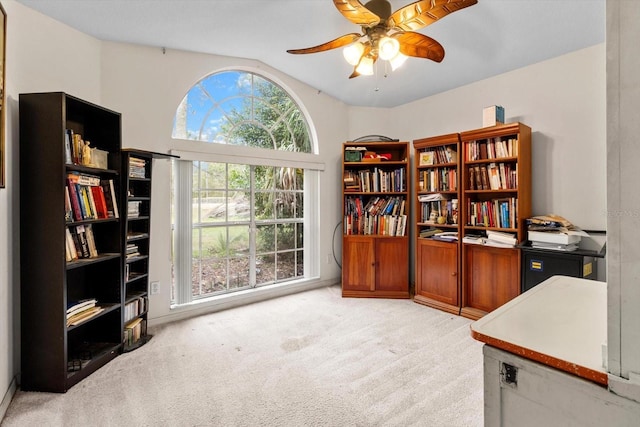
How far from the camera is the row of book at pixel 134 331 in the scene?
8.33ft

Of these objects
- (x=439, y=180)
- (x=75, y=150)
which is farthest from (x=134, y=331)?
(x=439, y=180)

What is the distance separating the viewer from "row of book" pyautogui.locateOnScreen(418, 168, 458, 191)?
3445 mm

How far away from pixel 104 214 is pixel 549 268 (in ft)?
11.9

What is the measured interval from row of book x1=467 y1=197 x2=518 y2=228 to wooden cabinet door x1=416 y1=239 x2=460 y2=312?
358 mm

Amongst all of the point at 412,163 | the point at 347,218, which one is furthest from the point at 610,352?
the point at 412,163

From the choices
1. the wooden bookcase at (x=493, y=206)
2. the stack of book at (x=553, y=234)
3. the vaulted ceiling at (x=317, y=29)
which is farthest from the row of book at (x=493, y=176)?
the vaulted ceiling at (x=317, y=29)

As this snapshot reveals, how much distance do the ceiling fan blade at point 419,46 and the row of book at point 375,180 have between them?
1777 mm

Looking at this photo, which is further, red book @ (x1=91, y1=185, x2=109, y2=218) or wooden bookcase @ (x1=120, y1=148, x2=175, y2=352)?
wooden bookcase @ (x1=120, y1=148, x2=175, y2=352)

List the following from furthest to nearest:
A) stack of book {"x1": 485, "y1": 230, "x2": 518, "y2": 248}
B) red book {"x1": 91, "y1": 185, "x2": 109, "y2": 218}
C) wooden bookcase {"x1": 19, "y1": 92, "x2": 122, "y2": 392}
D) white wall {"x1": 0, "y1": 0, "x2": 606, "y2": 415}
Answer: stack of book {"x1": 485, "y1": 230, "x2": 518, "y2": 248}, red book {"x1": 91, "y1": 185, "x2": 109, "y2": 218}, white wall {"x1": 0, "y1": 0, "x2": 606, "y2": 415}, wooden bookcase {"x1": 19, "y1": 92, "x2": 122, "y2": 392}

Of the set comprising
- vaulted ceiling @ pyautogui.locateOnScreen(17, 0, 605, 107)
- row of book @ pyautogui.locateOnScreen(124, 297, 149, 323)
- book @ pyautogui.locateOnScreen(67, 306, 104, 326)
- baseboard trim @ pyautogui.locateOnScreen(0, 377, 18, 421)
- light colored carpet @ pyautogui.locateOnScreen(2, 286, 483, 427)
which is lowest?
light colored carpet @ pyautogui.locateOnScreen(2, 286, 483, 427)

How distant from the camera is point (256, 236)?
3.81 metres

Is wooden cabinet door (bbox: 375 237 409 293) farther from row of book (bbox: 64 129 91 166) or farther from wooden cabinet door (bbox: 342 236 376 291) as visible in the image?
row of book (bbox: 64 129 91 166)

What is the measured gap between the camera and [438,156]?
3.58 meters

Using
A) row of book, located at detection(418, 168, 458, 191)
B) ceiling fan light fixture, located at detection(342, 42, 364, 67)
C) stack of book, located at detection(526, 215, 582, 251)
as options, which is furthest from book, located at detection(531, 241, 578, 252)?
ceiling fan light fixture, located at detection(342, 42, 364, 67)
